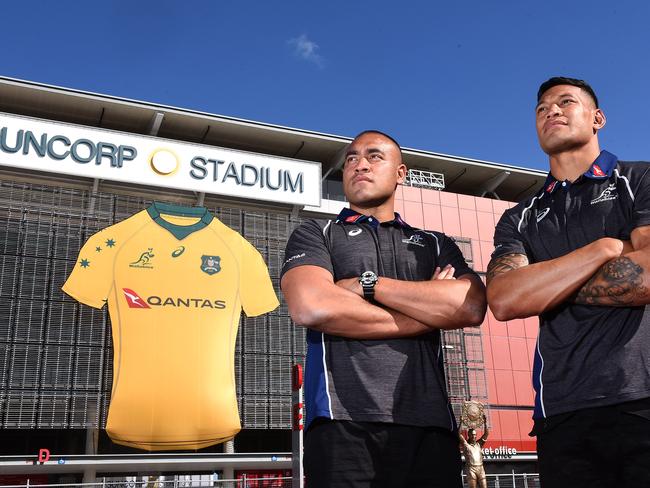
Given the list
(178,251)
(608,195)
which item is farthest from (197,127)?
(608,195)

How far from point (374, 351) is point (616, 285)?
85cm

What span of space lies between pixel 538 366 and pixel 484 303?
0.37 meters

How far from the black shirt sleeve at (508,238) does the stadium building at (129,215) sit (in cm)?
1738

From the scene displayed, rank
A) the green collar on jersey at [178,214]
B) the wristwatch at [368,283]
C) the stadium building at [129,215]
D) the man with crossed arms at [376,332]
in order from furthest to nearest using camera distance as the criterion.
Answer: the green collar on jersey at [178,214] < the stadium building at [129,215] < the wristwatch at [368,283] < the man with crossed arms at [376,332]

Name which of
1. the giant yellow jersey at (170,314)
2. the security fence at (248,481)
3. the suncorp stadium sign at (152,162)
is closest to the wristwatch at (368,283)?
the giant yellow jersey at (170,314)

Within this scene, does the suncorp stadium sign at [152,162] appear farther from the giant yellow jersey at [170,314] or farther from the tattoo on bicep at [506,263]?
the tattoo on bicep at [506,263]

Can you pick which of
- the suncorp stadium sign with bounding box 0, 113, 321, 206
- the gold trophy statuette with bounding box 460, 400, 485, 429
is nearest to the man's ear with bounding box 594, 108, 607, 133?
the gold trophy statuette with bounding box 460, 400, 485, 429

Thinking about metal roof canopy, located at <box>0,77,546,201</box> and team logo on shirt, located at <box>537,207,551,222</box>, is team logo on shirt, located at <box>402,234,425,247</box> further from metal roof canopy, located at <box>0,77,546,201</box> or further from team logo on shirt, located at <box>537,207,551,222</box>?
metal roof canopy, located at <box>0,77,546,201</box>

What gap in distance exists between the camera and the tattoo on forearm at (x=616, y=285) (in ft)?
7.54

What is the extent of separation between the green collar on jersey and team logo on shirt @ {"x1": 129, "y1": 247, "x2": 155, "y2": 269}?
953 mm

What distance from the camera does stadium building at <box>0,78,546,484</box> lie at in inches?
735

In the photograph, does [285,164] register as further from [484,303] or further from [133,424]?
[484,303]

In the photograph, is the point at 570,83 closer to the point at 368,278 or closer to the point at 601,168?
the point at 601,168

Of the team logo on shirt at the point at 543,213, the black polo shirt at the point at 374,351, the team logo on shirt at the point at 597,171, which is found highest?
the team logo on shirt at the point at 597,171
